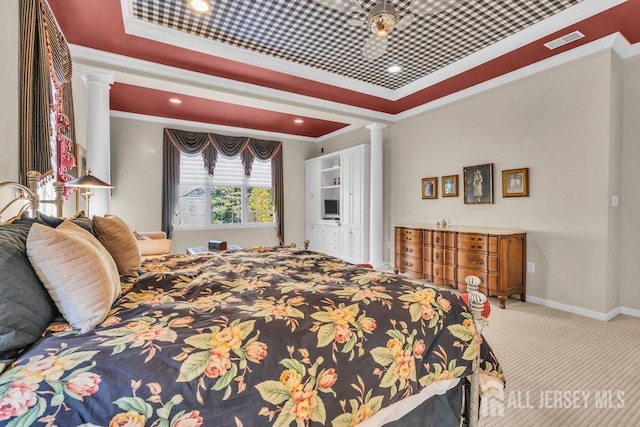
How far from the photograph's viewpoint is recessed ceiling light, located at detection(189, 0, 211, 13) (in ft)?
8.18

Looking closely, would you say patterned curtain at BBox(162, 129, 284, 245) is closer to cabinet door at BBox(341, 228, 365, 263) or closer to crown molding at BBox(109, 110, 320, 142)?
crown molding at BBox(109, 110, 320, 142)

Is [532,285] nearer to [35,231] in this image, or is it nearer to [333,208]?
[333,208]

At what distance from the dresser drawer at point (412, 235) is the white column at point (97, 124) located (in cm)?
387

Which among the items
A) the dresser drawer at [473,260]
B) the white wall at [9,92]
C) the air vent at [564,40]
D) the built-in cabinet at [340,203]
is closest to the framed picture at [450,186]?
the dresser drawer at [473,260]

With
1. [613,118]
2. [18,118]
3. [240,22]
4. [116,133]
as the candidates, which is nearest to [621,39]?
[613,118]

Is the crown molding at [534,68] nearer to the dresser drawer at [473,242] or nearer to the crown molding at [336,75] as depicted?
the crown molding at [336,75]

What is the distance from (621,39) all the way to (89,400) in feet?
15.5

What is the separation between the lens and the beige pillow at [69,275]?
1015 millimetres

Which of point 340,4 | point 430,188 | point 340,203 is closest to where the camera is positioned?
point 340,4

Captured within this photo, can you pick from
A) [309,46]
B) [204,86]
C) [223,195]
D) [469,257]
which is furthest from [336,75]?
[223,195]

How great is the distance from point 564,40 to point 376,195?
3116mm

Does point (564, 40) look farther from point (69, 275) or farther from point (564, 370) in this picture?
point (69, 275)

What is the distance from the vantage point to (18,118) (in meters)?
1.92

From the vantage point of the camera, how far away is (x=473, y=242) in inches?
145
